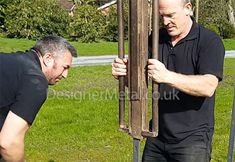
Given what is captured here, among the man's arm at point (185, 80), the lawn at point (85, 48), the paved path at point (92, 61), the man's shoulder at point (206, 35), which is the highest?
the man's shoulder at point (206, 35)

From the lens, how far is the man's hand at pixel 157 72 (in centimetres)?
283

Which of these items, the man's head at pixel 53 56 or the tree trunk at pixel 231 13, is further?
the tree trunk at pixel 231 13

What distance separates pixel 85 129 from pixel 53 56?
469 cm

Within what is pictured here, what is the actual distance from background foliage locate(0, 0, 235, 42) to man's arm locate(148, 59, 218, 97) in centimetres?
2557

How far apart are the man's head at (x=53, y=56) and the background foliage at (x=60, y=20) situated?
2528 centimetres

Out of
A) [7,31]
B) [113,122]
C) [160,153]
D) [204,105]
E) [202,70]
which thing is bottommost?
[7,31]

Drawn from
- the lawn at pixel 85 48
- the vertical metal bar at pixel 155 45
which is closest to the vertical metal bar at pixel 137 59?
the vertical metal bar at pixel 155 45

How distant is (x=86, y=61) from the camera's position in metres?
19.3

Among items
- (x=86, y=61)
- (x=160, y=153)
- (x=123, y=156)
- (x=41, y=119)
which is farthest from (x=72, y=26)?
(x=160, y=153)

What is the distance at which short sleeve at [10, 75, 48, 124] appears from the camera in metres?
3.13

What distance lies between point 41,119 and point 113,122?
1317 millimetres

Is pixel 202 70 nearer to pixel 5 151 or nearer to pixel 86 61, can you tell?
A: pixel 5 151

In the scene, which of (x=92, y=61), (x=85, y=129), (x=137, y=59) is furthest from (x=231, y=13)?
(x=137, y=59)

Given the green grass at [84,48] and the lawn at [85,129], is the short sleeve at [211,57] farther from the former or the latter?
the green grass at [84,48]
